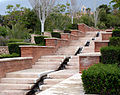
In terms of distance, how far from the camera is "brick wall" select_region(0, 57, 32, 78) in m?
8.47

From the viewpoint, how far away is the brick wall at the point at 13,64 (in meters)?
8.47

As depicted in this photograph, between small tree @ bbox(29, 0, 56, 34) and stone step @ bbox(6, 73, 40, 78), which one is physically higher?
small tree @ bbox(29, 0, 56, 34)

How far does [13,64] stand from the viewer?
29.9 ft

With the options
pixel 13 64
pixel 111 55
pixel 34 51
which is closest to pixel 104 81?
pixel 111 55

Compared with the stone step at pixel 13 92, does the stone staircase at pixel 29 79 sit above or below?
above

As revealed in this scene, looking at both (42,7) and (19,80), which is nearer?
(19,80)

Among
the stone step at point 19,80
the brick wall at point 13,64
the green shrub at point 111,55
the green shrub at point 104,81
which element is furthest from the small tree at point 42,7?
the green shrub at point 104,81

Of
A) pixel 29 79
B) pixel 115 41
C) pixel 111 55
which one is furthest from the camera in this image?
pixel 115 41

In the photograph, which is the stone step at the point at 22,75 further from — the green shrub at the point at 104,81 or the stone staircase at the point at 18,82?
the green shrub at the point at 104,81

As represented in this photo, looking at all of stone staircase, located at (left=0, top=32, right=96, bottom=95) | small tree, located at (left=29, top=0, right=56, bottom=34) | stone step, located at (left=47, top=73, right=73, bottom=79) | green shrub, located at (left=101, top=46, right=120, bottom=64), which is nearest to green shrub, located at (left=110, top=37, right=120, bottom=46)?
green shrub, located at (left=101, top=46, right=120, bottom=64)

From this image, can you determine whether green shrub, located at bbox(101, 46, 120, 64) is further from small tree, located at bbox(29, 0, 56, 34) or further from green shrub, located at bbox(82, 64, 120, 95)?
small tree, located at bbox(29, 0, 56, 34)

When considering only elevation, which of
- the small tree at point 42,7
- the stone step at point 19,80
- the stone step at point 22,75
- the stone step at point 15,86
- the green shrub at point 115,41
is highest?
the small tree at point 42,7

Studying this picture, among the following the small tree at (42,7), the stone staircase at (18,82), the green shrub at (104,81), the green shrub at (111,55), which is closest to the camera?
the green shrub at (104,81)

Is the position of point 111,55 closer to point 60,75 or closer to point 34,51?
point 60,75
